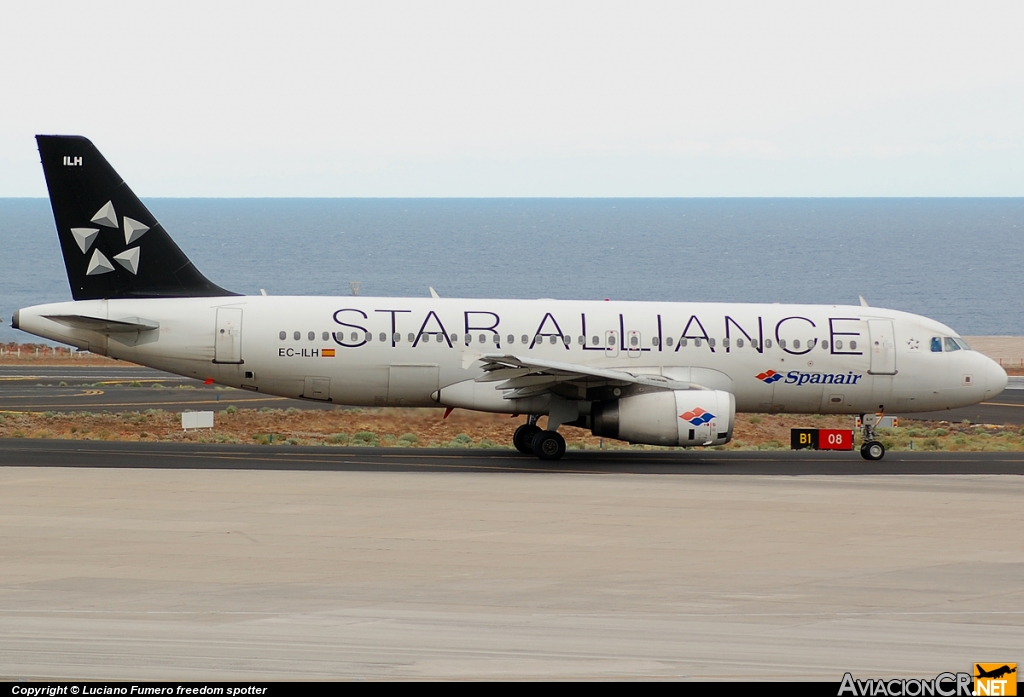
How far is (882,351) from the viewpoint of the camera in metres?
30.0

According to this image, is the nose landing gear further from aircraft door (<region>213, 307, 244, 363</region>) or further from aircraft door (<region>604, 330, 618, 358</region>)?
aircraft door (<region>213, 307, 244, 363</region>)

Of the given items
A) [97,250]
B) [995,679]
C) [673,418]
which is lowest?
[995,679]

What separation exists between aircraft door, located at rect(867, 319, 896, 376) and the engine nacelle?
4.58m

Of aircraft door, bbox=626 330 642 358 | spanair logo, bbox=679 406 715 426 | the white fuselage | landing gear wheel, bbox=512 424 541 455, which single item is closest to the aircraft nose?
the white fuselage

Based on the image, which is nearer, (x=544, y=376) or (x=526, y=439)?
(x=544, y=376)

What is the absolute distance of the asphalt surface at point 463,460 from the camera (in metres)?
27.0

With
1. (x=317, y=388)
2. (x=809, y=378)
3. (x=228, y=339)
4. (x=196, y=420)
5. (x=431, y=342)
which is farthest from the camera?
(x=196, y=420)

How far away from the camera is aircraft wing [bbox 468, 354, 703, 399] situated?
26.9m

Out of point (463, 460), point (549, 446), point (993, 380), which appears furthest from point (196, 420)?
point (993, 380)

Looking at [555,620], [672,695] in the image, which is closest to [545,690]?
[672,695]

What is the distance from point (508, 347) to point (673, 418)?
4.30m

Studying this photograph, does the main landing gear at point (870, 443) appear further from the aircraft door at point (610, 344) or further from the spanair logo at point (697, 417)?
the aircraft door at point (610, 344)

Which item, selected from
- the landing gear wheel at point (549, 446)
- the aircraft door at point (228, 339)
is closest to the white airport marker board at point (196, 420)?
the aircraft door at point (228, 339)

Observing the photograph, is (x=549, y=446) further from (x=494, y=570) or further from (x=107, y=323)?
(x=494, y=570)
